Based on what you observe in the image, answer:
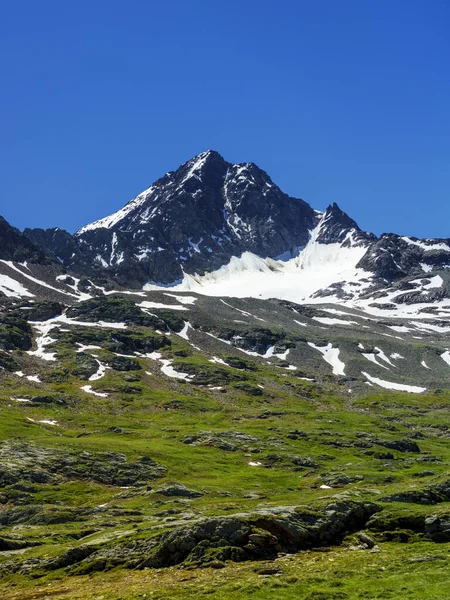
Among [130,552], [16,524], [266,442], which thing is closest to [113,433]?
[266,442]

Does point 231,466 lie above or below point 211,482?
above

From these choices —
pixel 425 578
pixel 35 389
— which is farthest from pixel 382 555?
pixel 35 389

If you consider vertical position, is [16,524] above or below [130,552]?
below

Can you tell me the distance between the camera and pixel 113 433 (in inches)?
4857

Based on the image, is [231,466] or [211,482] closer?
[211,482]

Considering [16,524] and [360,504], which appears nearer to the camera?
[360,504]

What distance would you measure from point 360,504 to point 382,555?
790cm

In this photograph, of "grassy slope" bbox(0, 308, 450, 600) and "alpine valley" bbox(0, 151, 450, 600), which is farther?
"alpine valley" bbox(0, 151, 450, 600)

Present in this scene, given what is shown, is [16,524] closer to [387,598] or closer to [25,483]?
[25,483]

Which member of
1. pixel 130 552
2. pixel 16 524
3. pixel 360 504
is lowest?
pixel 16 524

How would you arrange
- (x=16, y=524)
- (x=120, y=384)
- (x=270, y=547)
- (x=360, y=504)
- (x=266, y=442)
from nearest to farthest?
(x=270, y=547), (x=360, y=504), (x=16, y=524), (x=266, y=442), (x=120, y=384)

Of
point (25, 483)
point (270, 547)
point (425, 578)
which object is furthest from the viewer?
point (25, 483)

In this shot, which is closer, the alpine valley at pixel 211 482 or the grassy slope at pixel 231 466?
the grassy slope at pixel 231 466

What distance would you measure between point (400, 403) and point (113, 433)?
94.5m
